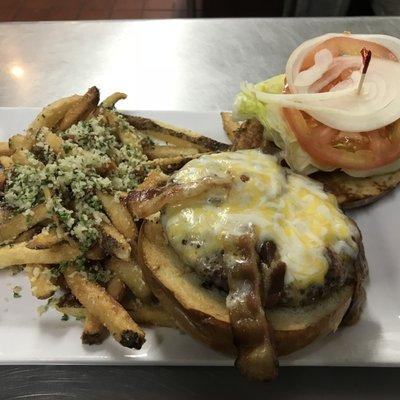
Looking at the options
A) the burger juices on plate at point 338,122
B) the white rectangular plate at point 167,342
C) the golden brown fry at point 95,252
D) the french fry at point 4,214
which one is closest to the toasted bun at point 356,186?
the burger juices on plate at point 338,122

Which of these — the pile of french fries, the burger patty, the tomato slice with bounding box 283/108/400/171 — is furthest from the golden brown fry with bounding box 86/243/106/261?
the tomato slice with bounding box 283/108/400/171

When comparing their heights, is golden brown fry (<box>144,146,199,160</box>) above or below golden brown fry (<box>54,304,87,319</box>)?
above

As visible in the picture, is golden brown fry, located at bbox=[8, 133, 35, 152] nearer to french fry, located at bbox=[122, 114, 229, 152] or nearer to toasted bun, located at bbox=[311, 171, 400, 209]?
french fry, located at bbox=[122, 114, 229, 152]

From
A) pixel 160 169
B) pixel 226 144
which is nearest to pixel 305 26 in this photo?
pixel 226 144

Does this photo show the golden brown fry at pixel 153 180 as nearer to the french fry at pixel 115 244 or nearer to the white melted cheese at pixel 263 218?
the white melted cheese at pixel 263 218

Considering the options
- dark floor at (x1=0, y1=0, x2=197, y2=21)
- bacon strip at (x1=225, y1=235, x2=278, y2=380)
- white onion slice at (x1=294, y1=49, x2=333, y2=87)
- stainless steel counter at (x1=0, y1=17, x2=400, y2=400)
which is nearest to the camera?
bacon strip at (x1=225, y1=235, x2=278, y2=380)

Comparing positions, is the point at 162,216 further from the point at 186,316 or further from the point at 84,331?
the point at 84,331

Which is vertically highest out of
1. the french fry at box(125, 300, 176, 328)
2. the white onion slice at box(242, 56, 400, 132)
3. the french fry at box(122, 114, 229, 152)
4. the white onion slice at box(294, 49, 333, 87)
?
the white onion slice at box(294, 49, 333, 87)
